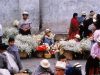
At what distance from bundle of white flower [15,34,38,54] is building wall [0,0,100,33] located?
9.83ft

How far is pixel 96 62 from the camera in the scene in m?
14.6

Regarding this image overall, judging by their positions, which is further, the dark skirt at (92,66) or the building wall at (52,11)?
the building wall at (52,11)

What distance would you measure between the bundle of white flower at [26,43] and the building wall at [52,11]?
118 inches

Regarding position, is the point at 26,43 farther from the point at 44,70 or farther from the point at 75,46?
the point at 44,70

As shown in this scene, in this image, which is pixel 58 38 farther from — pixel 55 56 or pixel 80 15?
pixel 55 56

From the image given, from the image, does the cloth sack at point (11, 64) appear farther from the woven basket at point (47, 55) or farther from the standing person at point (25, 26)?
the standing person at point (25, 26)

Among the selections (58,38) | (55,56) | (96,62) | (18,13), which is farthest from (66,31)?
(96,62)

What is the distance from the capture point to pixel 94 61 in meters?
14.6

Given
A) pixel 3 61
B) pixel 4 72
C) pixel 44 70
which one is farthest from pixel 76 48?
pixel 4 72

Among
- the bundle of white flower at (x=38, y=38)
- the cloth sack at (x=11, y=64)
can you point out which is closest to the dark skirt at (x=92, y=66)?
the cloth sack at (x=11, y=64)

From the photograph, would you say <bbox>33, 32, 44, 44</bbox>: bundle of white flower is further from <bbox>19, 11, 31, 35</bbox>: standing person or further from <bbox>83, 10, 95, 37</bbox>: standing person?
<bbox>83, 10, 95, 37</bbox>: standing person

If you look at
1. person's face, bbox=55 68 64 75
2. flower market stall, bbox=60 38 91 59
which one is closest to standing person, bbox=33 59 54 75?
person's face, bbox=55 68 64 75

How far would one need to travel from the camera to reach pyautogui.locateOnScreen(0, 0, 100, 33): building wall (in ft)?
75.2

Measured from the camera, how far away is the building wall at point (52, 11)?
22.9 m
